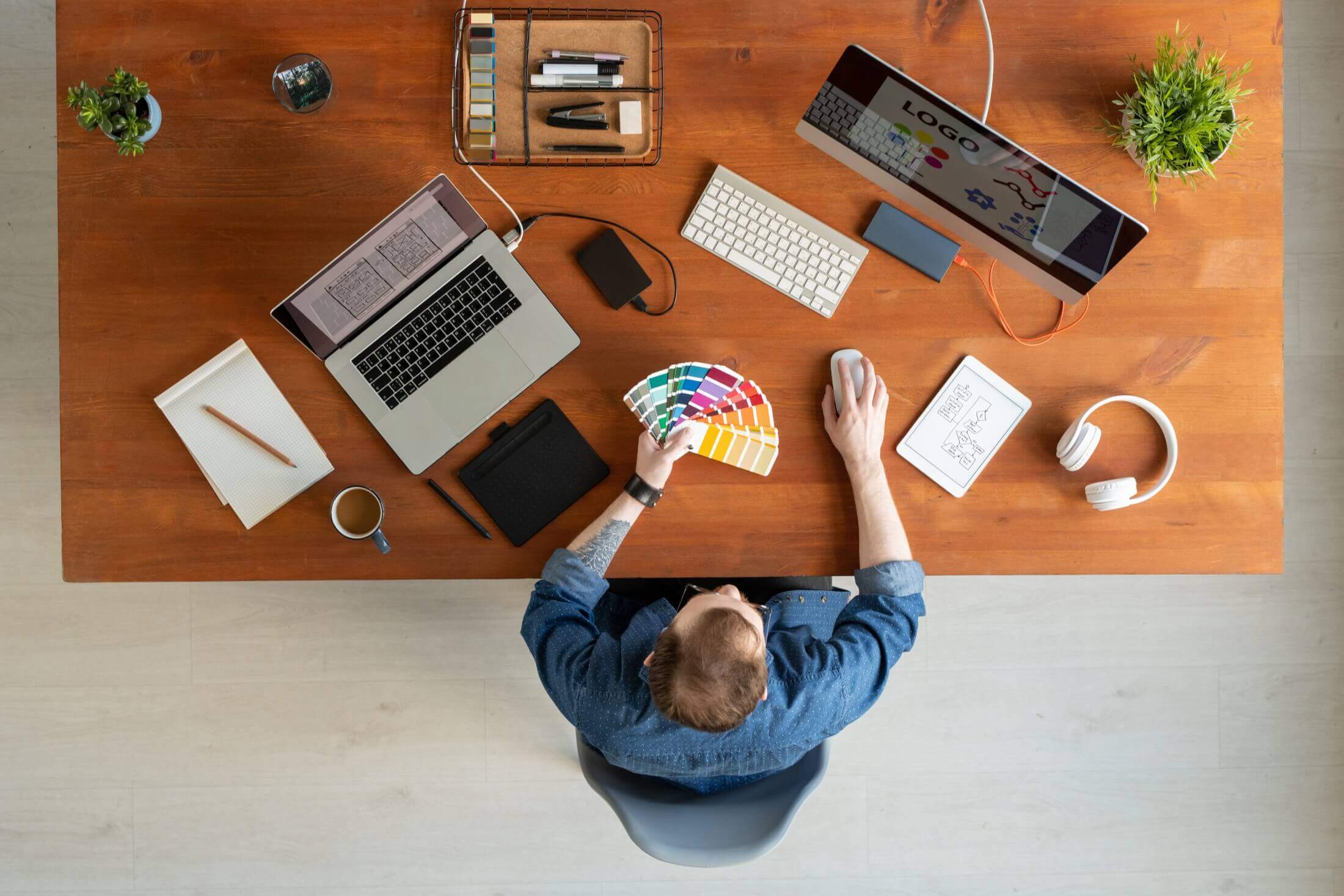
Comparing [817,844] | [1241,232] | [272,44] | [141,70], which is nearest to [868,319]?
[1241,232]

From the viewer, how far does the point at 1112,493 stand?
52.5 inches

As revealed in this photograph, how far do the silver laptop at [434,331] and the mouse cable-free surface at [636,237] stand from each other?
8 cm

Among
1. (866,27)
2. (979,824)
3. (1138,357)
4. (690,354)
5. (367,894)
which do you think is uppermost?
(866,27)

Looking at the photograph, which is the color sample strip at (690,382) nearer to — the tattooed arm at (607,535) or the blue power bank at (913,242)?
the tattooed arm at (607,535)

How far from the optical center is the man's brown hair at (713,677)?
1.19m

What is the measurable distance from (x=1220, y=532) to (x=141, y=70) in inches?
78.9

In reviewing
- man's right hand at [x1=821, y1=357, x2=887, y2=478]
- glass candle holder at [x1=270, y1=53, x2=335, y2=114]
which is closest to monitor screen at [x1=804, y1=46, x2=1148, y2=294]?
man's right hand at [x1=821, y1=357, x2=887, y2=478]

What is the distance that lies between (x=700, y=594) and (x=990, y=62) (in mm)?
1052

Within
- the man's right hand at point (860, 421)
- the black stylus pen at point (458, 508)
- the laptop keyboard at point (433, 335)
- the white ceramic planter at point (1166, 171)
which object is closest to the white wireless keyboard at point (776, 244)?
the man's right hand at point (860, 421)

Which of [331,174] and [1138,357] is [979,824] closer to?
[1138,357]

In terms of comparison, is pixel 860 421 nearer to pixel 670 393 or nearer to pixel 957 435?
pixel 957 435

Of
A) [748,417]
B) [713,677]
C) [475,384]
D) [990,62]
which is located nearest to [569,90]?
[475,384]

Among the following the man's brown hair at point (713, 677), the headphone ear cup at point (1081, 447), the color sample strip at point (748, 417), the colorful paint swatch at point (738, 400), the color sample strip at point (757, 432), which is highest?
the headphone ear cup at point (1081, 447)

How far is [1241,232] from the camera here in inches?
55.4
